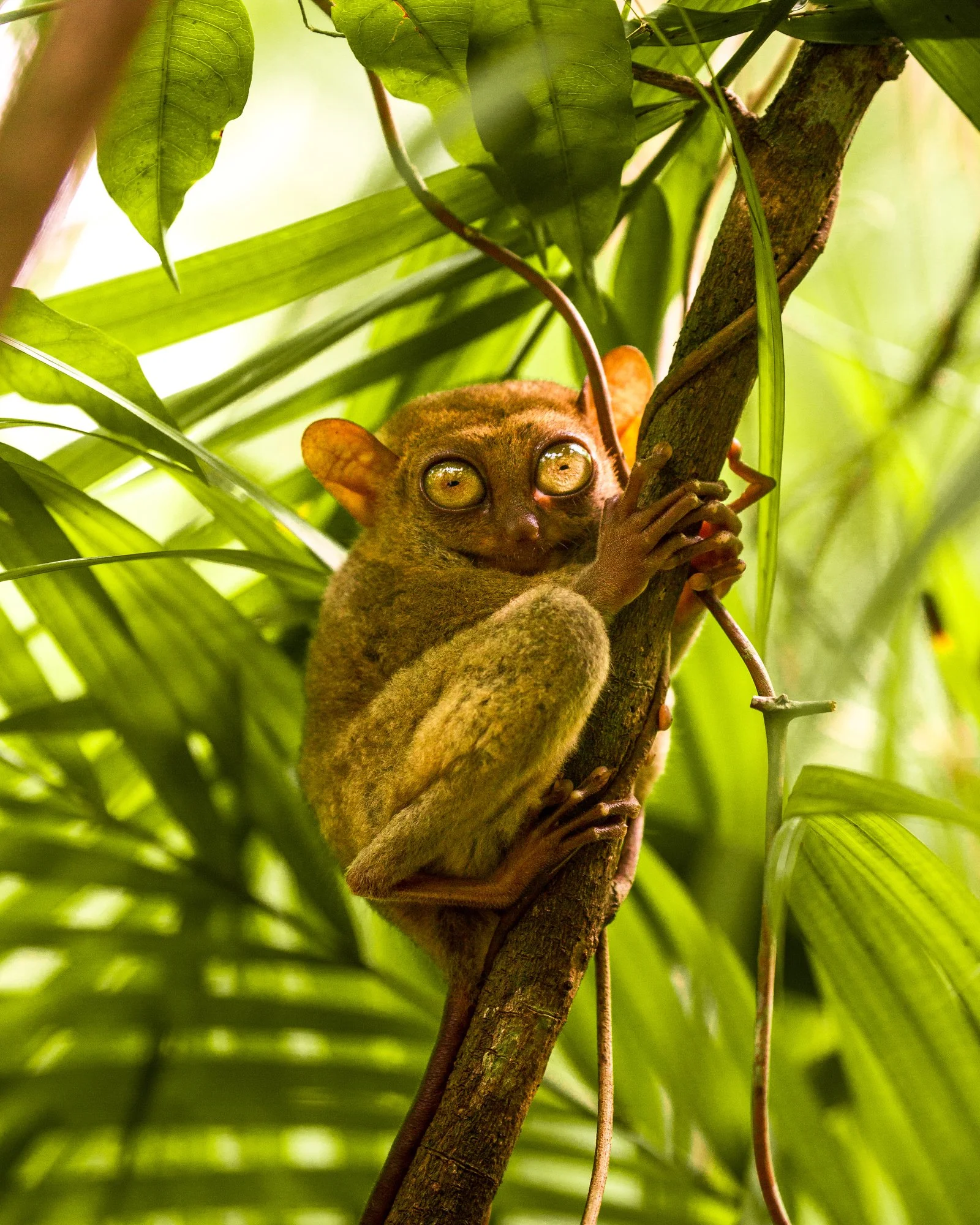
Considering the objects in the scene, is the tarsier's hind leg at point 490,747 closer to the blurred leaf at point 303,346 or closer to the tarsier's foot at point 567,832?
the tarsier's foot at point 567,832

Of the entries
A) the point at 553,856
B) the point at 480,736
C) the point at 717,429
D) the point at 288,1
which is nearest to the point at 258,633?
the point at 480,736

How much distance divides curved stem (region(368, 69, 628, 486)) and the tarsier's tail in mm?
1036

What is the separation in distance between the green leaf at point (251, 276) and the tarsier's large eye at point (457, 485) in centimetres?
58

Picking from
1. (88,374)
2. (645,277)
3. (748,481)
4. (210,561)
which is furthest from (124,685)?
(645,277)

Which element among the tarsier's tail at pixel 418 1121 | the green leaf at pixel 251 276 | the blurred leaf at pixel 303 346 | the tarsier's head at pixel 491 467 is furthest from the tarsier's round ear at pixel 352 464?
the tarsier's tail at pixel 418 1121

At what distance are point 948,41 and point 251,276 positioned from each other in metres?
1.52

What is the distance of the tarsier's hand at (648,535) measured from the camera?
1.65m

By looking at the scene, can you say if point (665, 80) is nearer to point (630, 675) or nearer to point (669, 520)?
point (669, 520)

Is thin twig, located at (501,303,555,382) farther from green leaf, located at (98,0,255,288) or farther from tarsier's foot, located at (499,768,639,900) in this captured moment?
tarsier's foot, located at (499,768,639,900)

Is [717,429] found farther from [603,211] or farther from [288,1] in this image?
[288,1]

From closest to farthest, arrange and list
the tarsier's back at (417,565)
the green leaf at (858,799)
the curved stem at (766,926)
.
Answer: the green leaf at (858,799), the curved stem at (766,926), the tarsier's back at (417,565)

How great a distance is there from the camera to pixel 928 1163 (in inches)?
70.2

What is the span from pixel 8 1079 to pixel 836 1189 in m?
1.76

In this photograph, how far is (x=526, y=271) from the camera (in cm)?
200
